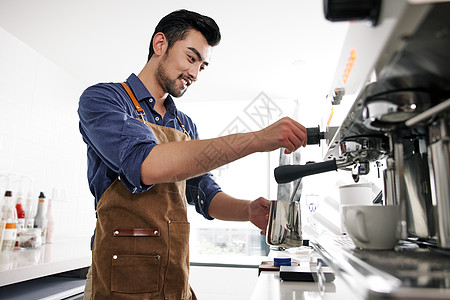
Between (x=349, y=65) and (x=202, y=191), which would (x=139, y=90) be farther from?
(x=349, y=65)

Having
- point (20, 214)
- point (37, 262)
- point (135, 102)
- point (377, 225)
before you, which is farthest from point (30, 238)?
point (377, 225)

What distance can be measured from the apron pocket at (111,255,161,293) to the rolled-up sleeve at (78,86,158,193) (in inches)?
7.7

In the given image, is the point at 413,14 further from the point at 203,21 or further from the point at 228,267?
the point at 228,267

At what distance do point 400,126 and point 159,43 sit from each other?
83cm

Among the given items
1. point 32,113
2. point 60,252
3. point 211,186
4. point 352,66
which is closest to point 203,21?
point 211,186

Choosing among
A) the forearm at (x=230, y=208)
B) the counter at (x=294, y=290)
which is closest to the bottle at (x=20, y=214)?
the forearm at (x=230, y=208)

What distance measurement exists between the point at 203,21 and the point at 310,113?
7.20 feet

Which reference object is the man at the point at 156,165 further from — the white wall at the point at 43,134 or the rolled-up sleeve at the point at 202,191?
the white wall at the point at 43,134

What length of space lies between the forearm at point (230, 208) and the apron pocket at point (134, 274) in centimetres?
31

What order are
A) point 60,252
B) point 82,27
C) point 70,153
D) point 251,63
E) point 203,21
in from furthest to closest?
point 70,153
point 251,63
point 82,27
point 60,252
point 203,21

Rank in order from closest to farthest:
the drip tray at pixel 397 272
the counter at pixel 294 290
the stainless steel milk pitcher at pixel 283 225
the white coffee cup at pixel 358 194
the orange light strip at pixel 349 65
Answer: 1. the drip tray at pixel 397 272
2. the orange light strip at pixel 349 65
3. the counter at pixel 294 290
4. the stainless steel milk pitcher at pixel 283 225
5. the white coffee cup at pixel 358 194

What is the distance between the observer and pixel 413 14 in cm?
31

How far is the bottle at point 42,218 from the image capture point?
219cm

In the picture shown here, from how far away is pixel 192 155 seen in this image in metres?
0.72
